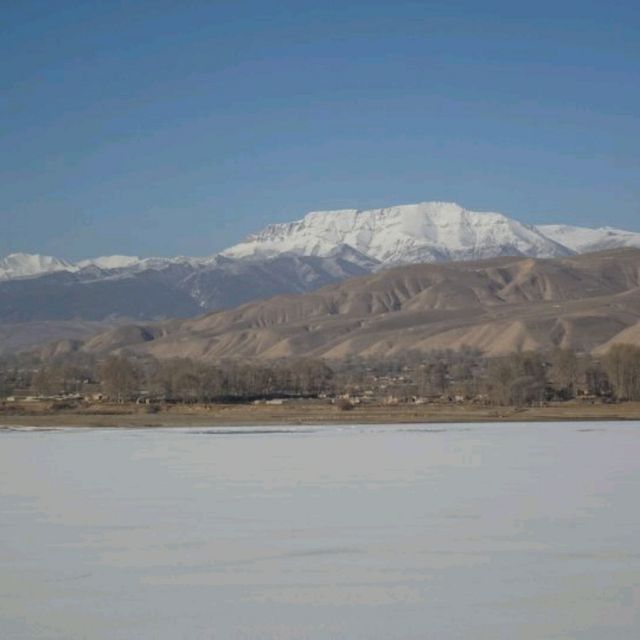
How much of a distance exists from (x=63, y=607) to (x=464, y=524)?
1053 centimetres

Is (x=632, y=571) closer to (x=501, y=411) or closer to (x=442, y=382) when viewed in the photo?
(x=501, y=411)

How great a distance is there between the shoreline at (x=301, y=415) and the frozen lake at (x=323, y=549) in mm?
41394

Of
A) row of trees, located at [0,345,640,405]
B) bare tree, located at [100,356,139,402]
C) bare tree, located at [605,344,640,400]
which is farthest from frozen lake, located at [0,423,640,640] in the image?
bare tree, located at [100,356,139,402]

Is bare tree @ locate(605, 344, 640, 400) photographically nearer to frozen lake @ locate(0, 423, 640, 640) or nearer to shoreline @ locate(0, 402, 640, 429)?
shoreline @ locate(0, 402, 640, 429)

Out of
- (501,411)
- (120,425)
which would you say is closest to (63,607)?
(120,425)

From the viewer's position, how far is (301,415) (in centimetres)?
9469

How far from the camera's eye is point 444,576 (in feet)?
65.0

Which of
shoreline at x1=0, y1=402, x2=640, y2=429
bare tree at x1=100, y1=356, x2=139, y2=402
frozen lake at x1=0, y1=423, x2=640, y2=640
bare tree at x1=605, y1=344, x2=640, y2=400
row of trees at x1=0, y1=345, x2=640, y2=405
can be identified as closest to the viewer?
frozen lake at x1=0, y1=423, x2=640, y2=640

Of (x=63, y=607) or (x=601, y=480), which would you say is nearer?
(x=63, y=607)

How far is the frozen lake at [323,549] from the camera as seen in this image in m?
16.8

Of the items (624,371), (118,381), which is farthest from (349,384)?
(624,371)

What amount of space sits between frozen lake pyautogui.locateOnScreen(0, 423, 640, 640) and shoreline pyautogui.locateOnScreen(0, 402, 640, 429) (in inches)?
1630

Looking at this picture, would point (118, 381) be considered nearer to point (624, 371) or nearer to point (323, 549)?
point (624, 371)

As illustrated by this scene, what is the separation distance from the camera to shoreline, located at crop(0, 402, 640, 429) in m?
83.2
